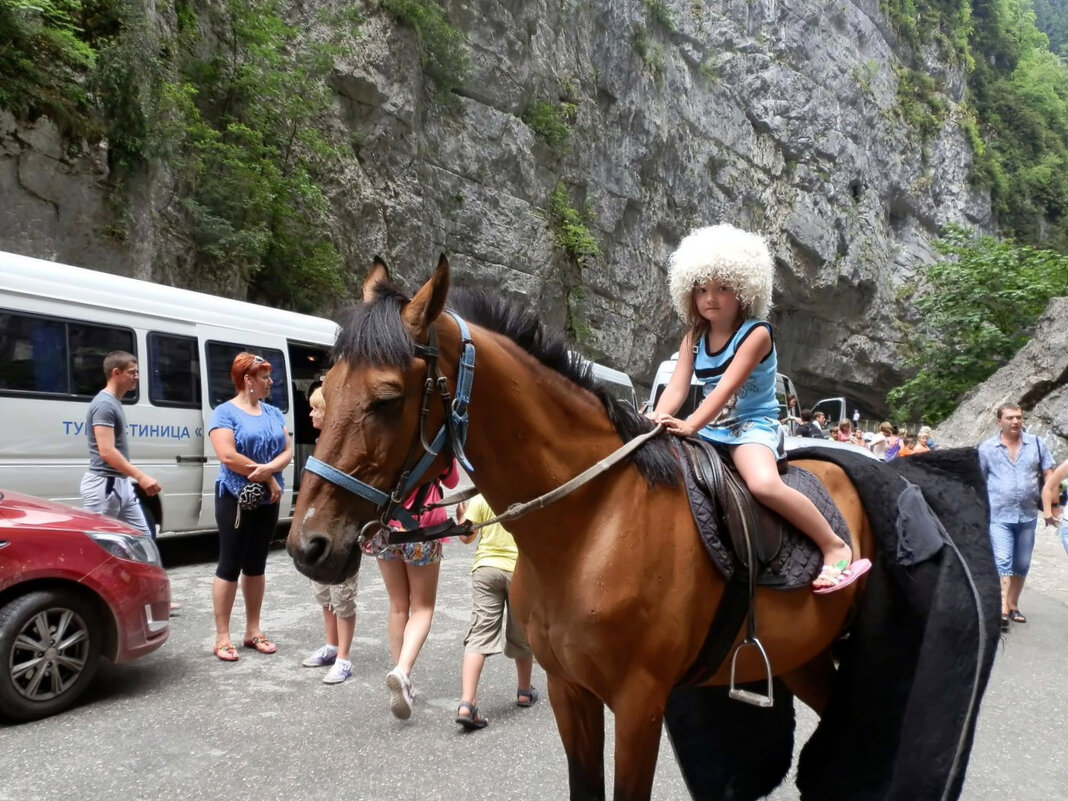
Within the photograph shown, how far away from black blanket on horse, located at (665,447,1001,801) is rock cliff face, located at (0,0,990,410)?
36.4ft

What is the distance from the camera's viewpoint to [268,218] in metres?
14.2

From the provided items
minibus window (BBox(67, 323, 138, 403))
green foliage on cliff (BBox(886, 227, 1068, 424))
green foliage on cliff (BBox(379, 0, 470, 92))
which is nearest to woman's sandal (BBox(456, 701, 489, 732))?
minibus window (BBox(67, 323, 138, 403))

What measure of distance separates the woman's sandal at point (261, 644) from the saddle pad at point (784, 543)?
13.2 ft

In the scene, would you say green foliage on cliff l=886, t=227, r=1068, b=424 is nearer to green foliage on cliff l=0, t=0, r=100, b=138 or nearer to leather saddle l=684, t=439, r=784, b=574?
leather saddle l=684, t=439, r=784, b=574

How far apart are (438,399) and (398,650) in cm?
285

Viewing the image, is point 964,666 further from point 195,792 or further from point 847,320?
point 847,320

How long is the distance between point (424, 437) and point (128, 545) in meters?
3.36

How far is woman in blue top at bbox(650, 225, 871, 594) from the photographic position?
2.51m

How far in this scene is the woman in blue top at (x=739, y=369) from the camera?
2508mm

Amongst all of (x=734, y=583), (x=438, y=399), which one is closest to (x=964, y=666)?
(x=734, y=583)

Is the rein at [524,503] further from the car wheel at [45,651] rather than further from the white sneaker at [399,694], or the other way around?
the car wheel at [45,651]

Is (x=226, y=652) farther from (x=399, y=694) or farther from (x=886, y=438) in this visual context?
(x=886, y=438)

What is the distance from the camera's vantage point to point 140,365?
769 cm

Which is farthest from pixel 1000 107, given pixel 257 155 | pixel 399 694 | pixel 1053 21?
pixel 399 694
